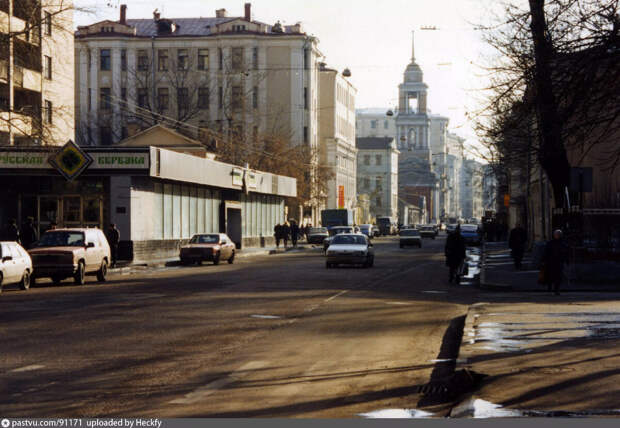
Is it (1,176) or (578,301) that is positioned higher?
(1,176)

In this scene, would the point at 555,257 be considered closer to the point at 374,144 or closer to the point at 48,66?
the point at 48,66

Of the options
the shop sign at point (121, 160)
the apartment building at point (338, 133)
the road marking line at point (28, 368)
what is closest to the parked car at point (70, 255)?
the shop sign at point (121, 160)

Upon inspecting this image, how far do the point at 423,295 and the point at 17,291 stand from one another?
35.7 ft

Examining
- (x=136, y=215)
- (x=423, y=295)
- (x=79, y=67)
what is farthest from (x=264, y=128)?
(x=423, y=295)

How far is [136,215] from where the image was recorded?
157ft

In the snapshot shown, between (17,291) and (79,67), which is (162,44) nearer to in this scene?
(79,67)

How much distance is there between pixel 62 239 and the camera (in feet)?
102

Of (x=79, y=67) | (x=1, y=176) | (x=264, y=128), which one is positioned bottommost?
(x=1, y=176)

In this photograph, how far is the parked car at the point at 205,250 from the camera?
45.2m

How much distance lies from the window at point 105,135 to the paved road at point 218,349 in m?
78.7

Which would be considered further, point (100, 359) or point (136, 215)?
point (136, 215)

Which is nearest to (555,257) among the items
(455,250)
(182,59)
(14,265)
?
(455,250)

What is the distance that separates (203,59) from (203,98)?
169 inches

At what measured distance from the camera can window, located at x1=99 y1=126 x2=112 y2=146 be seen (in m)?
105
